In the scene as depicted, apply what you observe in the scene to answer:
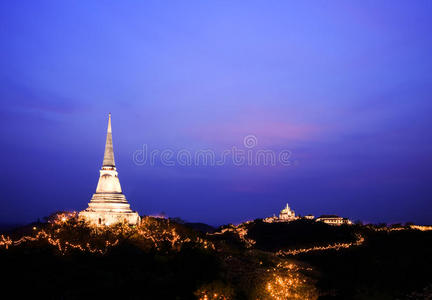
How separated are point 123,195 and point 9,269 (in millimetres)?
18391

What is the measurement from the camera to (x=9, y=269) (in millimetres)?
21172

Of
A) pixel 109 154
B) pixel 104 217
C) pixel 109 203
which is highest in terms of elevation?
pixel 109 154

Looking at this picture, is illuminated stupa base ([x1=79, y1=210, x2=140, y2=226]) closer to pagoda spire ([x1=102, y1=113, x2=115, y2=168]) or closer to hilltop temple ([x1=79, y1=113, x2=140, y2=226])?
hilltop temple ([x1=79, y1=113, x2=140, y2=226])

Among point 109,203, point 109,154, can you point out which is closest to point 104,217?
point 109,203

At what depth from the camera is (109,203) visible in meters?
37.8

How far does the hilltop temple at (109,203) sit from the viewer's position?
1458 inches

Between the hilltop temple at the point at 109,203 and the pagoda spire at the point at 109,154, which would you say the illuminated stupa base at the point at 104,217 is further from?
the pagoda spire at the point at 109,154

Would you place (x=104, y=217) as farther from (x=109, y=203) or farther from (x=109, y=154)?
(x=109, y=154)

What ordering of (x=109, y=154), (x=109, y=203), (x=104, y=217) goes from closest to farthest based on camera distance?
(x=104, y=217), (x=109, y=203), (x=109, y=154)

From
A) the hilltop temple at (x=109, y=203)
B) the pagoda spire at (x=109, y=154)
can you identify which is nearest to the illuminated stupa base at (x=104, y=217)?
the hilltop temple at (x=109, y=203)

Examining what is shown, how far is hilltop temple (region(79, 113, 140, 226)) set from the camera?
37.0 metres

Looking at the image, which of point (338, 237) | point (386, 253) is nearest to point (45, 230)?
point (386, 253)

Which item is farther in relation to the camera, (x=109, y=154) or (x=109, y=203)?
(x=109, y=154)

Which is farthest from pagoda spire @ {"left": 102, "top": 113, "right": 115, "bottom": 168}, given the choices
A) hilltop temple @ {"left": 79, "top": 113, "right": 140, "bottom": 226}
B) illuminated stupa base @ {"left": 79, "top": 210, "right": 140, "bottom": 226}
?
illuminated stupa base @ {"left": 79, "top": 210, "right": 140, "bottom": 226}
